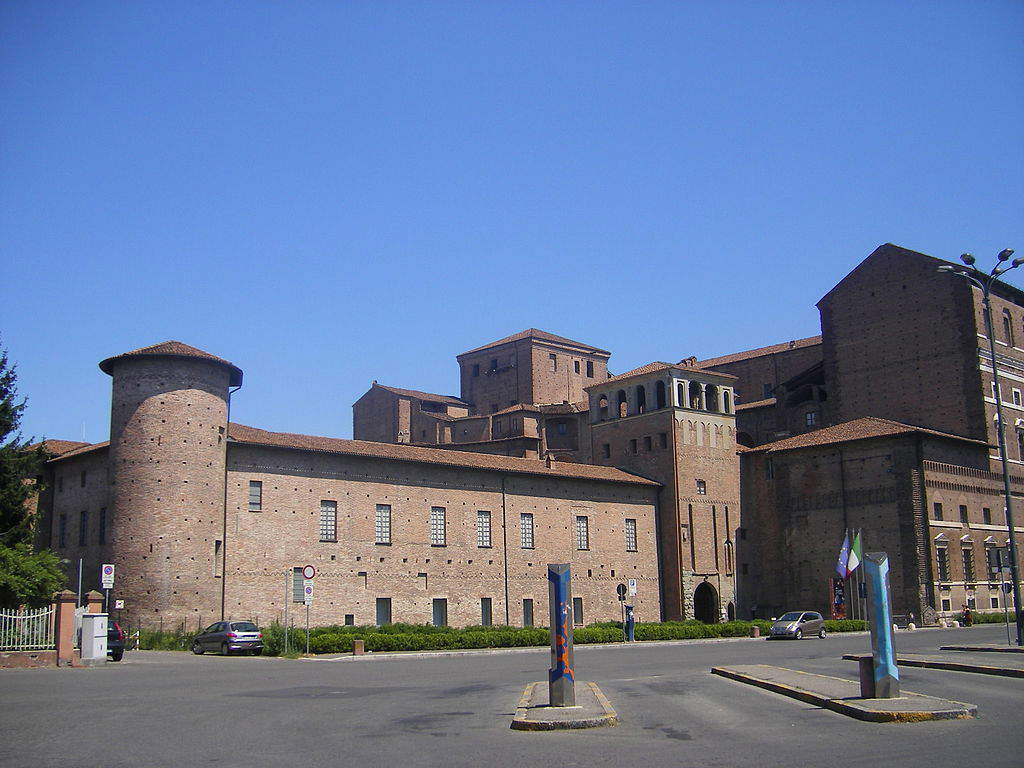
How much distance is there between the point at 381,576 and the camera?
4303cm

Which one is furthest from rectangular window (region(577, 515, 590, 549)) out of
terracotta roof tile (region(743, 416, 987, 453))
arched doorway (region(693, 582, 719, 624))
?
terracotta roof tile (region(743, 416, 987, 453))

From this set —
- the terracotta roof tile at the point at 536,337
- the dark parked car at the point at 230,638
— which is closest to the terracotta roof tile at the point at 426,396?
the terracotta roof tile at the point at 536,337

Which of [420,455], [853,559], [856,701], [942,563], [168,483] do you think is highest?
[420,455]

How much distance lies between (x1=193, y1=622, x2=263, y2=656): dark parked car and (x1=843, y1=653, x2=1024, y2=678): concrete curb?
62.1 feet

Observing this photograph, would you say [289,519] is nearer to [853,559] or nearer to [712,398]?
[853,559]

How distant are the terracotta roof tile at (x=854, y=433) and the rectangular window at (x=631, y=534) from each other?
32.2 ft

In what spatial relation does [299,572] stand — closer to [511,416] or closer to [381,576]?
A: [381,576]

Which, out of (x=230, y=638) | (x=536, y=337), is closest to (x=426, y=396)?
(x=536, y=337)

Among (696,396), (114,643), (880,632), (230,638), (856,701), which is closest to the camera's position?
(880,632)

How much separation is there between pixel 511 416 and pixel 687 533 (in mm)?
19837

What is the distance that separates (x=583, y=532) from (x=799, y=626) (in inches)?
494

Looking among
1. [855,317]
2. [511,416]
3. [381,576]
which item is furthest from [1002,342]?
[381,576]

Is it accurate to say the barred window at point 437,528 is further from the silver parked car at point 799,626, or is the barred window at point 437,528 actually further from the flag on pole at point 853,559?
the flag on pole at point 853,559

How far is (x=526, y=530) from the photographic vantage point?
162ft
